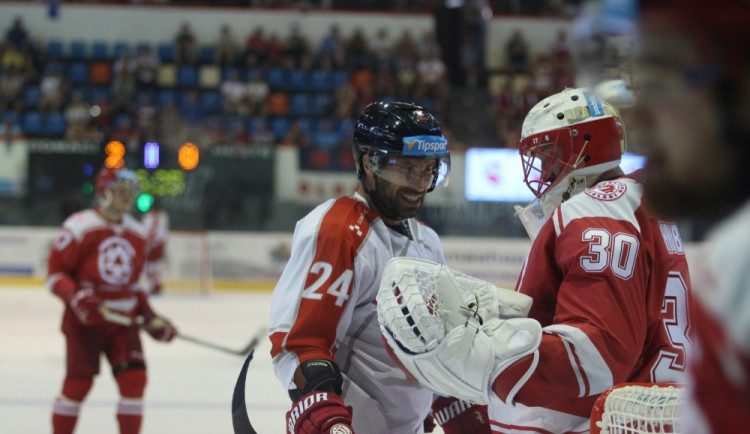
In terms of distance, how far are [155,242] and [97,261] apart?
535cm

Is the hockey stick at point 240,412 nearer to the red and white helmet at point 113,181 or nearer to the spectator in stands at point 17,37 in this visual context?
the red and white helmet at point 113,181

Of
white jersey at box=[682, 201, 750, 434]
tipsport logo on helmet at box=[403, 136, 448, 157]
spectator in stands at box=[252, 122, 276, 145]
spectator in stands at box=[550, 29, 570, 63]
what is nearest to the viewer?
white jersey at box=[682, 201, 750, 434]

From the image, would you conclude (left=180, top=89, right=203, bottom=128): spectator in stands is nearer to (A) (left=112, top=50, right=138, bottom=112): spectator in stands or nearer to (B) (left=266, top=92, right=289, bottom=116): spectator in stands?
(A) (left=112, top=50, right=138, bottom=112): spectator in stands

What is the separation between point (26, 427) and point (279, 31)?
11.5 m

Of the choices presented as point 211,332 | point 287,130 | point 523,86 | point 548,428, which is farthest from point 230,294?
point 548,428

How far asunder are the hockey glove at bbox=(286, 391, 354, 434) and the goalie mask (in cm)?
61

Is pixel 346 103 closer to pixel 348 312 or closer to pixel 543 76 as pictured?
pixel 543 76

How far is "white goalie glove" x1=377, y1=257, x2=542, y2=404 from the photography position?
3.88 feet

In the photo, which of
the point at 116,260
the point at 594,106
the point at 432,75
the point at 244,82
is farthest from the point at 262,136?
the point at 594,106

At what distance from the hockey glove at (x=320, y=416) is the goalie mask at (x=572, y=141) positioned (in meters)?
0.61

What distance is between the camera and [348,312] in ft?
5.82

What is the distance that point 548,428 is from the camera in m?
1.55

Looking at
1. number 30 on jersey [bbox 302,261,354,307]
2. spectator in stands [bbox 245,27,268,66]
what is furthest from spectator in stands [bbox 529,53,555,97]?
number 30 on jersey [bbox 302,261,354,307]

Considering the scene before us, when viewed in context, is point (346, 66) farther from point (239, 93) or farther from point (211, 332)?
point (211, 332)
